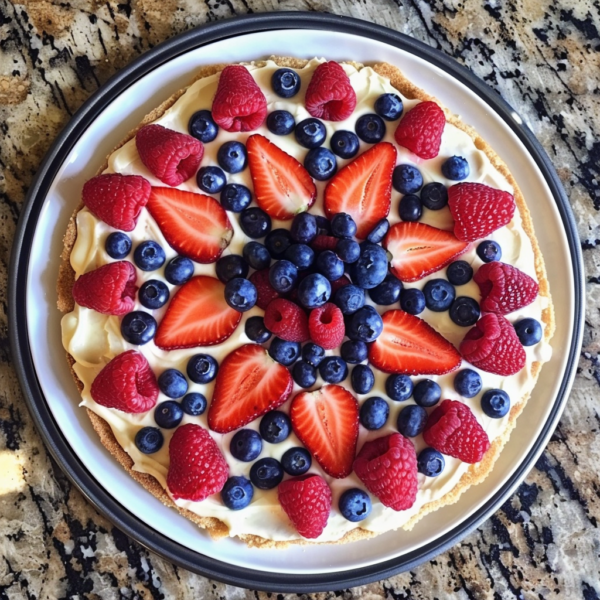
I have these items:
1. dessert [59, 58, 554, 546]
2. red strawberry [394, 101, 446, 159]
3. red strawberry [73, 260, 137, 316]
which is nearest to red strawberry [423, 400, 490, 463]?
dessert [59, 58, 554, 546]

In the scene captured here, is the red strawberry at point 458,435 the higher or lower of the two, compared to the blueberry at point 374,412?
higher

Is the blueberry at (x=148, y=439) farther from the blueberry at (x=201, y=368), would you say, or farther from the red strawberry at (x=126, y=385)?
the blueberry at (x=201, y=368)

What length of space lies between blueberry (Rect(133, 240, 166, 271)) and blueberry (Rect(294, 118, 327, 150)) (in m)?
0.60

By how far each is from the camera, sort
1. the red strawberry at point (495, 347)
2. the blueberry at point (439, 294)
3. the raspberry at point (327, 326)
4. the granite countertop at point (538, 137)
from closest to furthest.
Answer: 1. the raspberry at point (327, 326)
2. the red strawberry at point (495, 347)
3. the blueberry at point (439, 294)
4. the granite countertop at point (538, 137)

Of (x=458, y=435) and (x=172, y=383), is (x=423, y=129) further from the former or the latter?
(x=172, y=383)

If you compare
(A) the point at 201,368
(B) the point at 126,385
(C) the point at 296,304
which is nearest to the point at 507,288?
(C) the point at 296,304

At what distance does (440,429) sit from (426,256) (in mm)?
576

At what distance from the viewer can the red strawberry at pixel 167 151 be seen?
1912 mm

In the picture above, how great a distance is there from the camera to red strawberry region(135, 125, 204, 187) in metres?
1.91

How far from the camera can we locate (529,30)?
246cm

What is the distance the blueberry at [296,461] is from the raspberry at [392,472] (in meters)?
0.17

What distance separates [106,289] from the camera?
187cm

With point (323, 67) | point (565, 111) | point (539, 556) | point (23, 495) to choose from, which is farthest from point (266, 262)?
point (539, 556)

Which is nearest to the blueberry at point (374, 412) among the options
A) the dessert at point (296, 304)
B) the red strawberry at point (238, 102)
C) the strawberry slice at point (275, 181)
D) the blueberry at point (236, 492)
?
the dessert at point (296, 304)
